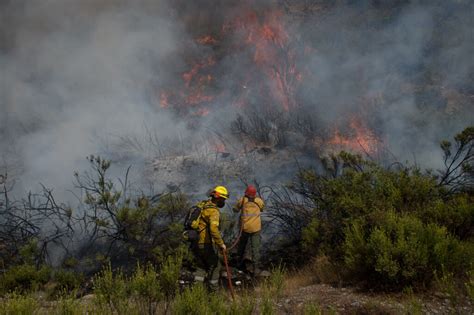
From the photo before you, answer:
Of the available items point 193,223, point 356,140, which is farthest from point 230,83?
point 193,223

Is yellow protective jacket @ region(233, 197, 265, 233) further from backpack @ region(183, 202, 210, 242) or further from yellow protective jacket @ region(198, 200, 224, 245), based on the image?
backpack @ region(183, 202, 210, 242)

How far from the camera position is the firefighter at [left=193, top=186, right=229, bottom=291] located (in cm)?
606

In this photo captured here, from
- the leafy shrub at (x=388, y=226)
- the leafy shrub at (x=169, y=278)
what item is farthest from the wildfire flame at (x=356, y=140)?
the leafy shrub at (x=169, y=278)

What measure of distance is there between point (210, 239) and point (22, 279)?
344 centimetres

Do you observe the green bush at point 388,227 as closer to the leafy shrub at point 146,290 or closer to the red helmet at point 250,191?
the red helmet at point 250,191

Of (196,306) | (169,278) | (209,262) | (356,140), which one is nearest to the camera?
(196,306)

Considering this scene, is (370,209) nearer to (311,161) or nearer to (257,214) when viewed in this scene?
(257,214)

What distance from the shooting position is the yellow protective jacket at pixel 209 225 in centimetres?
602

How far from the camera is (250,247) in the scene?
759cm

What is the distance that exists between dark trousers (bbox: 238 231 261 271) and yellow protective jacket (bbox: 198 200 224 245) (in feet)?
4.59

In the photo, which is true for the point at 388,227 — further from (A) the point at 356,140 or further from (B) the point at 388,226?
(A) the point at 356,140

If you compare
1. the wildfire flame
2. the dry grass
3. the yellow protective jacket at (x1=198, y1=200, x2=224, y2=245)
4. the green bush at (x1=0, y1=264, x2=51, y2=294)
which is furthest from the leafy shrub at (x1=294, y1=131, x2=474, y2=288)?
the wildfire flame

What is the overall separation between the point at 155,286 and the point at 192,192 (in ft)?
23.4

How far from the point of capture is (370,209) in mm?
6344
